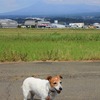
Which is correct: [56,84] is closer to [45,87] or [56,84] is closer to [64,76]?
[45,87]

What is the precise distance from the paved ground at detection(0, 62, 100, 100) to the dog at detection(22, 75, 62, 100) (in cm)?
82

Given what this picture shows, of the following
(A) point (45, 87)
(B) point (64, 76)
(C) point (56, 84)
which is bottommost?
(B) point (64, 76)

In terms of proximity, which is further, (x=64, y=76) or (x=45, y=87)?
(x=64, y=76)

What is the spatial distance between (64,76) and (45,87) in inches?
166

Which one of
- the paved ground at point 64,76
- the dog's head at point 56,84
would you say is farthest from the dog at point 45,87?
the paved ground at point 64,76

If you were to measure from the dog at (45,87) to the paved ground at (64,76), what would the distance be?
82cm

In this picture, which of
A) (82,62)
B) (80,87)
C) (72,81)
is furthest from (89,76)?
(82,62)

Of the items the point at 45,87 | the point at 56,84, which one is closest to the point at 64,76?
the point at 45,87

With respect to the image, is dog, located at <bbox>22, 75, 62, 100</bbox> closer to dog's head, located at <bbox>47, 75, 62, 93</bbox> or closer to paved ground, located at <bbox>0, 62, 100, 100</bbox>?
dog's head, located at <bbox>47, 75, 62, 93</bbox>

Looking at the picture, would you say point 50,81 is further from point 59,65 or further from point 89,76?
point 59,65

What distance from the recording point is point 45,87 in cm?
601

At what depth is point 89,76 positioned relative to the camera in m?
10.3

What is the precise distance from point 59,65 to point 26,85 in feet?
18.4

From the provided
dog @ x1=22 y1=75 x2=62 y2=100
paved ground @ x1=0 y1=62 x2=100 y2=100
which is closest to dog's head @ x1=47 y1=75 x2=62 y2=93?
dog @ x1=22 y1=75 x2=62 y2=100
